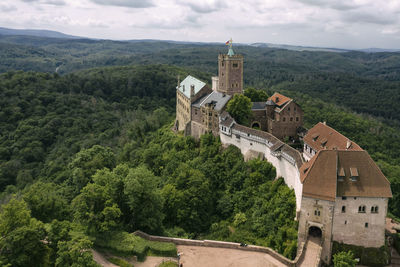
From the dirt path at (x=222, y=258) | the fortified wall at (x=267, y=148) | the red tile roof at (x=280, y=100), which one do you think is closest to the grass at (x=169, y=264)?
the dirt path at (x=222, y=258)

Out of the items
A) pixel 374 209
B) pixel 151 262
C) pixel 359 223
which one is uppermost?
pixel 374 209

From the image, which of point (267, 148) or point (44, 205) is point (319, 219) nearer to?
point (267, 148)

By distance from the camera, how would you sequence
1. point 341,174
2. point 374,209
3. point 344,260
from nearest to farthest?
1. point 344,260
2. point 341,174
3. point 374,209

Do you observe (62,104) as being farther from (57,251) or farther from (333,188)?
(333,188)

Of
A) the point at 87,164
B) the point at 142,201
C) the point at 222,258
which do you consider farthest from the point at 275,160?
the point at 87,164

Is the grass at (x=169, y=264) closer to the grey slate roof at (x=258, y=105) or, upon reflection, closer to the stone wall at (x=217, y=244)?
the stone wall at (x=217, y=244)

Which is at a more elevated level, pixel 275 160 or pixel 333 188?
pixel 333 188
